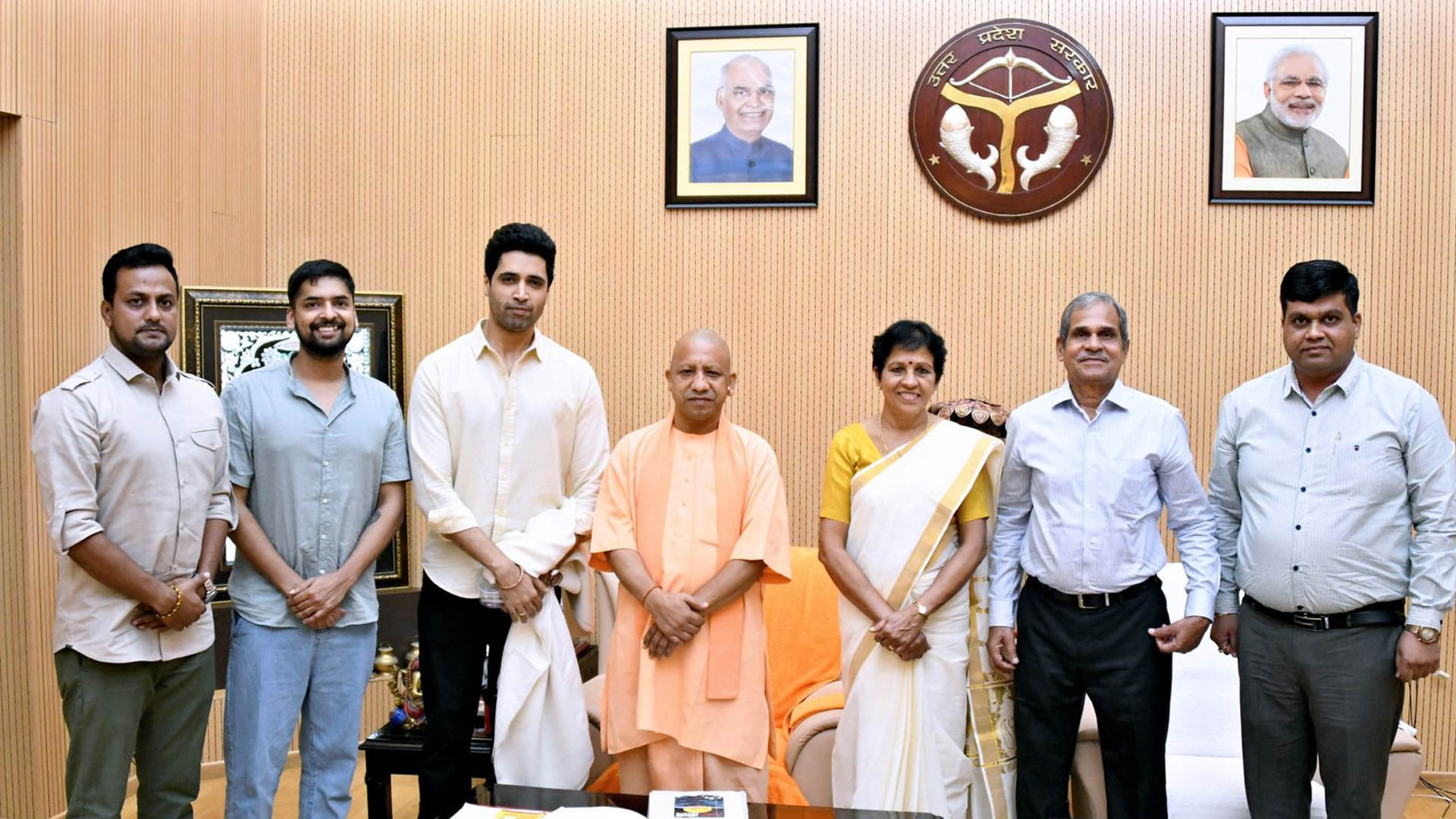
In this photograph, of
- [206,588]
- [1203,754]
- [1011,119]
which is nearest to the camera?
[206,588]

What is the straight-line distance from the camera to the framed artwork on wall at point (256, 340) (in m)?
4.14

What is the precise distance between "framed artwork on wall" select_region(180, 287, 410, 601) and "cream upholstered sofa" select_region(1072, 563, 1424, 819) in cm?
255

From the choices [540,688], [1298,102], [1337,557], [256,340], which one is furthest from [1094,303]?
[256,340]

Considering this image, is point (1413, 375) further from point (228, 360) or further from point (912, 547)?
point (228, 360)

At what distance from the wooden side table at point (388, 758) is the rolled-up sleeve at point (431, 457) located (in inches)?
28.3

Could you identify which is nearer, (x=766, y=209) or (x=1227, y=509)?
(x=1227, y=509)

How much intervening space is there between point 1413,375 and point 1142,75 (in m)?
1.62

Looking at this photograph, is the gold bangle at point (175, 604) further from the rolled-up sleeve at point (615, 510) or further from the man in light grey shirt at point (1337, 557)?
the man in light grey shirt at point (1337, 557)

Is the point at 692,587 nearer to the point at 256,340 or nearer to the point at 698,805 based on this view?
the point at 698,805

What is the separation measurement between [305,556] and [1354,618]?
8.81 feet

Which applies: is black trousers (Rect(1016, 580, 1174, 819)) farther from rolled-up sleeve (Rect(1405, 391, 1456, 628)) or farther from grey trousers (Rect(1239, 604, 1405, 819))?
rolled-up sleeve (Rect(1405, 391, 1456, 628))

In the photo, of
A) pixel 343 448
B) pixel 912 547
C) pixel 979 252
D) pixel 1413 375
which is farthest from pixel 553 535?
pixel 1413 375

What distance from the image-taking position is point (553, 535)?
9.95ft

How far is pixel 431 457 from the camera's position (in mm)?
3020
